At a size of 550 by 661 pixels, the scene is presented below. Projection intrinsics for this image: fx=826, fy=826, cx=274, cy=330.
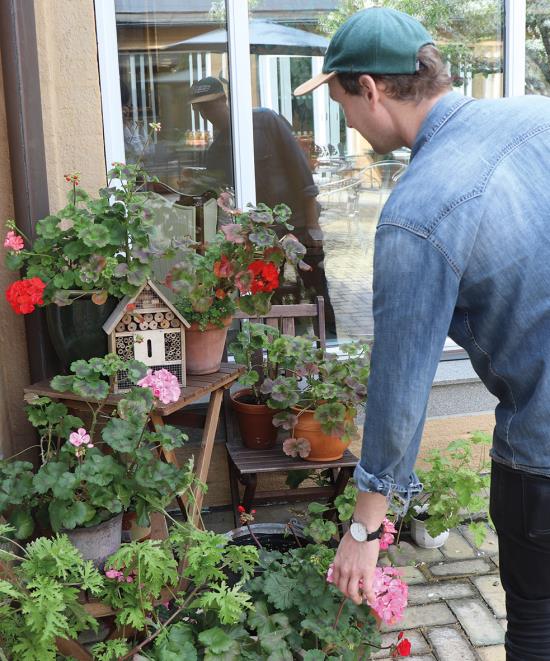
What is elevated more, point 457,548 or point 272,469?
point 272,469

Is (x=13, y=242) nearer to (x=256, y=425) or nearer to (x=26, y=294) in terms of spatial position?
(x=26, y=294)

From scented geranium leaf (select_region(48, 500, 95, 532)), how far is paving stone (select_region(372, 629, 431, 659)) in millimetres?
1084

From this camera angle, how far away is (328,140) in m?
4.30

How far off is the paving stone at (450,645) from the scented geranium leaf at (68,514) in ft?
4.08

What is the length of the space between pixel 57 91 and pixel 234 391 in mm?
1365

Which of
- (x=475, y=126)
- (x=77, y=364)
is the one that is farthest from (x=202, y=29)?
(x=475, y=126)

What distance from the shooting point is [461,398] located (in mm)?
3857

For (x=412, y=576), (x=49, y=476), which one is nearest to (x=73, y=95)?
(x=49, y=476)

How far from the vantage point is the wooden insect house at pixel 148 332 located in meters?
2.62

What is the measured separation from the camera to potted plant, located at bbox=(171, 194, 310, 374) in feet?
8.79

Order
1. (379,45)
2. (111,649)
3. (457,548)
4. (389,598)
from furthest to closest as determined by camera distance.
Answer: (457,548), (389,598), (111,649), (379,45)

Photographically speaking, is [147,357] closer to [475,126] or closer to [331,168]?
[475,126]

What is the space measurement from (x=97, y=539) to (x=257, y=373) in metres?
1.03

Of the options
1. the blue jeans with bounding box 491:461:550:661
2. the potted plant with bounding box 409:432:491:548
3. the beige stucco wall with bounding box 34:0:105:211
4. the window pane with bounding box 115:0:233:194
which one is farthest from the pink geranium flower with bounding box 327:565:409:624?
the window pane with bounding box 115:0:233:194
